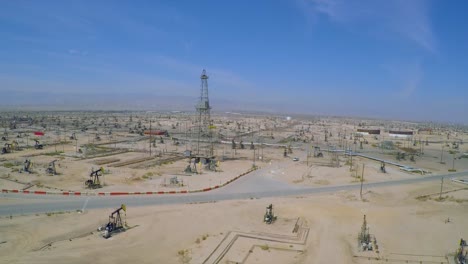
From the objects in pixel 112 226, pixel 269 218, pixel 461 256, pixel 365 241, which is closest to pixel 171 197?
pixel 112 226

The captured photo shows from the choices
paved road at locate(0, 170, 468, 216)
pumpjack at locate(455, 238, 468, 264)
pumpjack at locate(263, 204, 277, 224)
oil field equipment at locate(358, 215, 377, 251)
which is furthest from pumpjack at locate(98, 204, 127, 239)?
pumpjack at locate(455, 238, 468, 264)

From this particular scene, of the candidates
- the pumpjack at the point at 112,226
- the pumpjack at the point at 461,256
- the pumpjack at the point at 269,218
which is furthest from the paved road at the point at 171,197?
the pumpjack at the point at 461,256

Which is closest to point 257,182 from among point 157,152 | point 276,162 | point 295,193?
point 295,193

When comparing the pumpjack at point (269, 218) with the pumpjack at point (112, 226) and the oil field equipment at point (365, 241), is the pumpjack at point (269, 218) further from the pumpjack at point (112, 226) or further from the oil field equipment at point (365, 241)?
the pumpjack at point (112, 226)

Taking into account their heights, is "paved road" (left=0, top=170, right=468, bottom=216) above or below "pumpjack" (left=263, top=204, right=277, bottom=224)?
below

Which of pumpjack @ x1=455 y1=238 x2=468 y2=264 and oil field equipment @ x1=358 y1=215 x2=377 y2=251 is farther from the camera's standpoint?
oil field equipment @ x1=358 y1=215 x2=377 y2=251

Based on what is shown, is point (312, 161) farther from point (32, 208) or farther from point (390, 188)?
point (32, 208)

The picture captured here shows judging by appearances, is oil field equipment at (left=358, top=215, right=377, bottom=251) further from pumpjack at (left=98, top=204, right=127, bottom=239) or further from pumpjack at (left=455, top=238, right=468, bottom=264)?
pumpjack at (left=98, top=204, right=127, bottom=239)

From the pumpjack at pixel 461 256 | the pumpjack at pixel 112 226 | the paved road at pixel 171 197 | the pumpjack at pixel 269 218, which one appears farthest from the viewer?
the paved road at pixel 171 197

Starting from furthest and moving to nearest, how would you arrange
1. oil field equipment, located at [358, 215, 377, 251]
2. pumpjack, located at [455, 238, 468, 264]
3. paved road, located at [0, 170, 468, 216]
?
paved road, located at [0, 170, 468, 216]
oil field equipment, located at [358, 215, 377, 251]
pumpjack, located at [455, 238, 468, 264]
